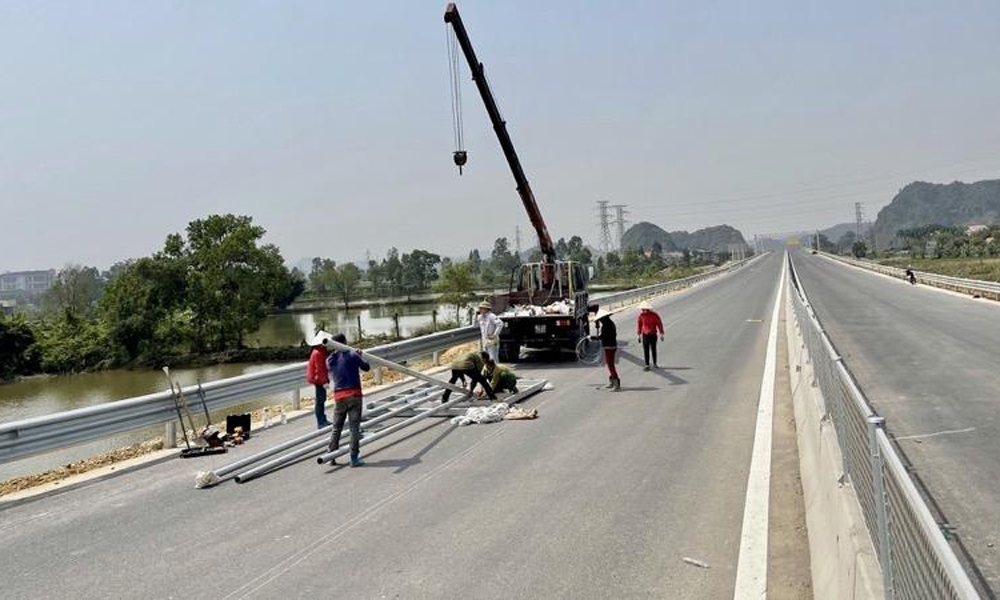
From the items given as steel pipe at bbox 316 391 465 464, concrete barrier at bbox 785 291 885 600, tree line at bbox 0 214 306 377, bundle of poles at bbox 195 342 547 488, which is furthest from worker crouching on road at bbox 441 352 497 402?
tree line at bbox 0 214 306 377

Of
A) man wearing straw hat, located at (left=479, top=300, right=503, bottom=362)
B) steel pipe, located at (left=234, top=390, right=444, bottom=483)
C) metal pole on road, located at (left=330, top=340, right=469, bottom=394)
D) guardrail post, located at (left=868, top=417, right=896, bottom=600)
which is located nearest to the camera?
guardrail post, located at (left=868, top=417, right=896, bottom=600)

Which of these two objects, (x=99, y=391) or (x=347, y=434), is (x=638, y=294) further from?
(x=347, y=434)

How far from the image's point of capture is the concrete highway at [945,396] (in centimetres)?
672

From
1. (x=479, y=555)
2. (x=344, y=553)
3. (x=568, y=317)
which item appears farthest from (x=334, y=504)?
(x=568, y=317)

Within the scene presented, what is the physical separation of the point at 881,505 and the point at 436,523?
4.20 m

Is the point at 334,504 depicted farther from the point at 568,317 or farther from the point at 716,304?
the point at 716,304

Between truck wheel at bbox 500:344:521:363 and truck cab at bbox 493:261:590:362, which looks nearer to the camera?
truck cab at bbox 493:261:590:362

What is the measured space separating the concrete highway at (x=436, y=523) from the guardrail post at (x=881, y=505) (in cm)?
183

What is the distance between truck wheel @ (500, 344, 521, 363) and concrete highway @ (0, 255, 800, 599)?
8.95m

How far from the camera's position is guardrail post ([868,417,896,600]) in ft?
11.5

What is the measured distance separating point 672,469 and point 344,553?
396 centimetres

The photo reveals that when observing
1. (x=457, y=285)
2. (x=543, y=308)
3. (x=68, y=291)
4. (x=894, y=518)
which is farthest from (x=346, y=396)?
(x=68, y=291)

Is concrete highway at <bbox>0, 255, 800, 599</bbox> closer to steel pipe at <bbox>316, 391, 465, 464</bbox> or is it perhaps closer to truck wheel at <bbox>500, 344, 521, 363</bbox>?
steel pipe at <bbox>316, 391, 465, 464</bbox>

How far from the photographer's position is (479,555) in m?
6.10
